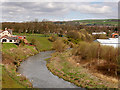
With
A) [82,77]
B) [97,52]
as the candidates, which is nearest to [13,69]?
[82,77]

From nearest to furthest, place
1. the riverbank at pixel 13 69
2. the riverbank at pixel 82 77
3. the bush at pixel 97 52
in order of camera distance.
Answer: the riverbank at pixel 13 69
the riverbank at pixel 82 77
the bush at pixel 97 52

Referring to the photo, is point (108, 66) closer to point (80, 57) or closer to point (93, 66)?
point (93, 66)

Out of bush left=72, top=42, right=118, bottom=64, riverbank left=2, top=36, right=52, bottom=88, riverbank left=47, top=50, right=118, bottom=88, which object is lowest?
riverbank left=47, top=50, right=118, bottom=88

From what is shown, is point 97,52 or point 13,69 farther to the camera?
point 97,52

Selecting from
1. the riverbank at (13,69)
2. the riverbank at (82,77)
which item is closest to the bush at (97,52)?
the riverbank at (82,77)

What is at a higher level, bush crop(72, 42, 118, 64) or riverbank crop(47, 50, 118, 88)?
bush crop(72, 42, 118, 64)

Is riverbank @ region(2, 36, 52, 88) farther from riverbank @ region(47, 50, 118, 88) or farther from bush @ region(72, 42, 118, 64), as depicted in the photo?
bush @ region(72, 42, 118, 64)

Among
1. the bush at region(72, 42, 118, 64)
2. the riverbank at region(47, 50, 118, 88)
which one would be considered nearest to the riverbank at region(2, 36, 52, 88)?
the riverbank at region(47, 50, 118, 88)

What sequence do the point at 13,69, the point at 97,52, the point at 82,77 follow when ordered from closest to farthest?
the point at 82,77, the point at 13,69, the point at 97,52

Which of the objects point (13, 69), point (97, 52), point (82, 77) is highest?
point (97, 52)

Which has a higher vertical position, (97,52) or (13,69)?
(97,52)

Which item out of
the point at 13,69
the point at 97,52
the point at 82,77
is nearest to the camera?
the point at 82,77

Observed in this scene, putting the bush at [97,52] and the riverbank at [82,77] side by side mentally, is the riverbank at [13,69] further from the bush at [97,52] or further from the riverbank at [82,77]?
the bush at [97,52]

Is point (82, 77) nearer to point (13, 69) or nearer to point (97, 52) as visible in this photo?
point (97, 52)
